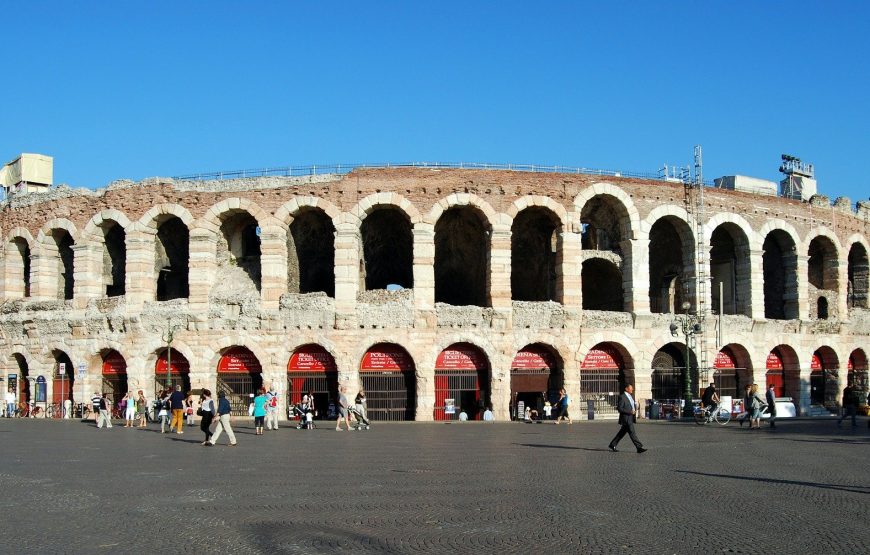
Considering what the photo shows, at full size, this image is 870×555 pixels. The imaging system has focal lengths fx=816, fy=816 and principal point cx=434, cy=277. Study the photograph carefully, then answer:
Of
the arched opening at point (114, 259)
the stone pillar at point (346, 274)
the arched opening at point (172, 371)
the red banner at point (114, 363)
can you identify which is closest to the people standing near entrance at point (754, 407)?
the stone pillar at point (346, 274)

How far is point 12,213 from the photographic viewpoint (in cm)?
3603

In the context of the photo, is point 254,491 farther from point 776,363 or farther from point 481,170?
point 776,363

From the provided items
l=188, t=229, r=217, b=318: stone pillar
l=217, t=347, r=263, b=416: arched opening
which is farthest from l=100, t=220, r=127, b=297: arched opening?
l=217, t=347, r=263, b=416: arched opening

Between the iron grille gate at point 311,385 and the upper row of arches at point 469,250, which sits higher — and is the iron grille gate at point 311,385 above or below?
below

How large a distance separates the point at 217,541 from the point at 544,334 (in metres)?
23.8

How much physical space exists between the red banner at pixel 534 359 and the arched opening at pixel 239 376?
10.1 m

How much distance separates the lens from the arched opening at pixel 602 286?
36625mm

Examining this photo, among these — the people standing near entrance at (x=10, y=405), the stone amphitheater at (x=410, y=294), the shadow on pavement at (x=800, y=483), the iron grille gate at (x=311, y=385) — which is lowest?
the people standing near entrance at (x=10, y=405)

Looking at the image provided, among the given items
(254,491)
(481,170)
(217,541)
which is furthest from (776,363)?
(217,541)

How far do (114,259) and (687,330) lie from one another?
80.0 ft

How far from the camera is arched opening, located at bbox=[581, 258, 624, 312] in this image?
3662cm

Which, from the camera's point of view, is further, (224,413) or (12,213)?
(12,213)

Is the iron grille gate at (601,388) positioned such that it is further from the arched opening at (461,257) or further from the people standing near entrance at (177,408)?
the people standing near entrance at (177,408)

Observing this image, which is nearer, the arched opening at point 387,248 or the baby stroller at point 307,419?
the baby stroller at point 307,419
